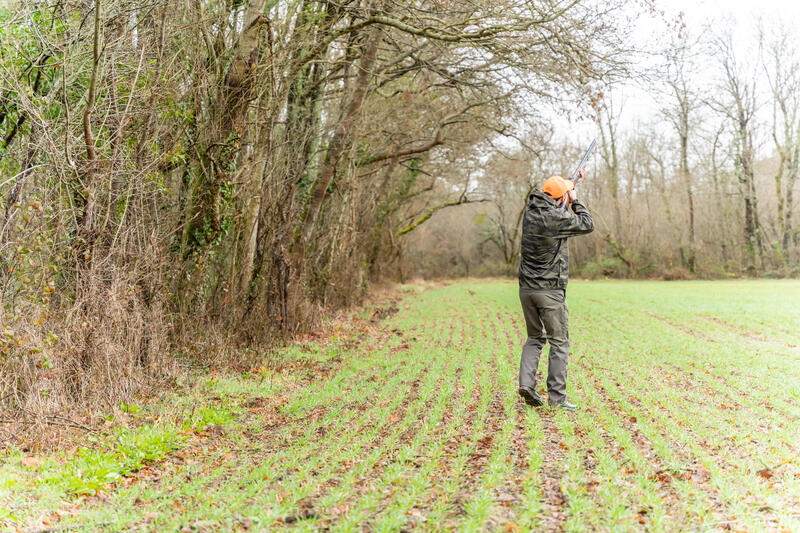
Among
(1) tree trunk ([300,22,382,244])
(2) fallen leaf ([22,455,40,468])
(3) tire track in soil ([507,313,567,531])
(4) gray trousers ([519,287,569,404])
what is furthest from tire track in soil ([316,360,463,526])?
(1) tree trunk ([300,22,382,244])

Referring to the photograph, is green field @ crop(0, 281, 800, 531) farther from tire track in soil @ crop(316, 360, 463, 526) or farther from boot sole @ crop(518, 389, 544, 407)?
boot sole @ crop(518, 389, 544, 407)

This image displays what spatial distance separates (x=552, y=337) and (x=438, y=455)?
238 centimetres

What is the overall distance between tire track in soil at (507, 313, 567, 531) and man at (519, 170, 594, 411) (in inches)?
18.1

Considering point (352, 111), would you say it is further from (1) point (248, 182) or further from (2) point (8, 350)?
(2) point (8, 350)

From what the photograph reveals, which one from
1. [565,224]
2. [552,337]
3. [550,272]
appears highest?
[565,224]

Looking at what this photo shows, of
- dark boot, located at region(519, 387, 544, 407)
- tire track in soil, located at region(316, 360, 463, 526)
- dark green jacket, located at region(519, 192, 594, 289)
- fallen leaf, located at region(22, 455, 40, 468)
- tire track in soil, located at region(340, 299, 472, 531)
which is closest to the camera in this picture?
tire track in soil, located at region(340, 299, 472, 531)

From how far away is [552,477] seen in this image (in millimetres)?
4527

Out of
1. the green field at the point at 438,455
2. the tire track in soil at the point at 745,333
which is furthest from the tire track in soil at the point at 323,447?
the tire track in soil at the point at 745,333

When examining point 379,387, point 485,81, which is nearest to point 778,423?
point 379,387

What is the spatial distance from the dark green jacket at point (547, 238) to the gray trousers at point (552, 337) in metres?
0.12

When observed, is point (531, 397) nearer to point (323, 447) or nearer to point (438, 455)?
point (438, 455)

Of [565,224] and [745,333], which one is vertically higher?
[565,224]

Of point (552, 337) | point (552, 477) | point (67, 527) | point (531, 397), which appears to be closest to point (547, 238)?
point (552, 337)

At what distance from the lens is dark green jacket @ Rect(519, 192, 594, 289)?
6.71 meters
